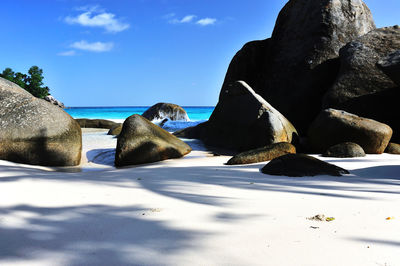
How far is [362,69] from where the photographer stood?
26.2ft

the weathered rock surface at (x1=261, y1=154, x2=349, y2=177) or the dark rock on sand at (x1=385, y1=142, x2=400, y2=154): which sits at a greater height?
the dark rock on sand at (x1=385, y1=142, x2=400, y2=154)

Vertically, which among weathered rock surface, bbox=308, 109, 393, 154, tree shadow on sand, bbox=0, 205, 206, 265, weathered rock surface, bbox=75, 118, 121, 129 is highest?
weathered rock surface, bbox=75, 118, 121, 129

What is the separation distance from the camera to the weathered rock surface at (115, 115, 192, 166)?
5.70 meters

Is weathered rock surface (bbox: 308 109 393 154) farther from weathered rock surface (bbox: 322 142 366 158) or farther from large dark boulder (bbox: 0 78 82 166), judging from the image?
large dark boulder (bbox: 0 78 82 166)

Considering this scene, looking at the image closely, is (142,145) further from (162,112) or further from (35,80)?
(35,80)

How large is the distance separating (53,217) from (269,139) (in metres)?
5.35

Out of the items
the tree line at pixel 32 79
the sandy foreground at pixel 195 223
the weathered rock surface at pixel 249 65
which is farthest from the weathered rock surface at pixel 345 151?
the tree line at pixel 32 79

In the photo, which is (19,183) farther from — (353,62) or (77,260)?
(353,62)

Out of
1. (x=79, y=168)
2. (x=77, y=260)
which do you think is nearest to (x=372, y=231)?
(x=77, y=260)

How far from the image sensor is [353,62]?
26.3 feet

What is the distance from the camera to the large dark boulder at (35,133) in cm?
499

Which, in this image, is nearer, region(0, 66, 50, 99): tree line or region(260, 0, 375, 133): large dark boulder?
region(260, 0, 375, 133): large dark boulder

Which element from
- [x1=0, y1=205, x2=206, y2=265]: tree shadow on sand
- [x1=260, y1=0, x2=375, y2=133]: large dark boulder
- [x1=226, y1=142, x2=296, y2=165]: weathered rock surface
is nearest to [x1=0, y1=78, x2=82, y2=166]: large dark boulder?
[x1=226, y1=142, x2=296, y2=165]: weathered rock surface

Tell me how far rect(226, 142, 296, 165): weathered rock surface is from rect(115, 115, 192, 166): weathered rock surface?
1.48 m
